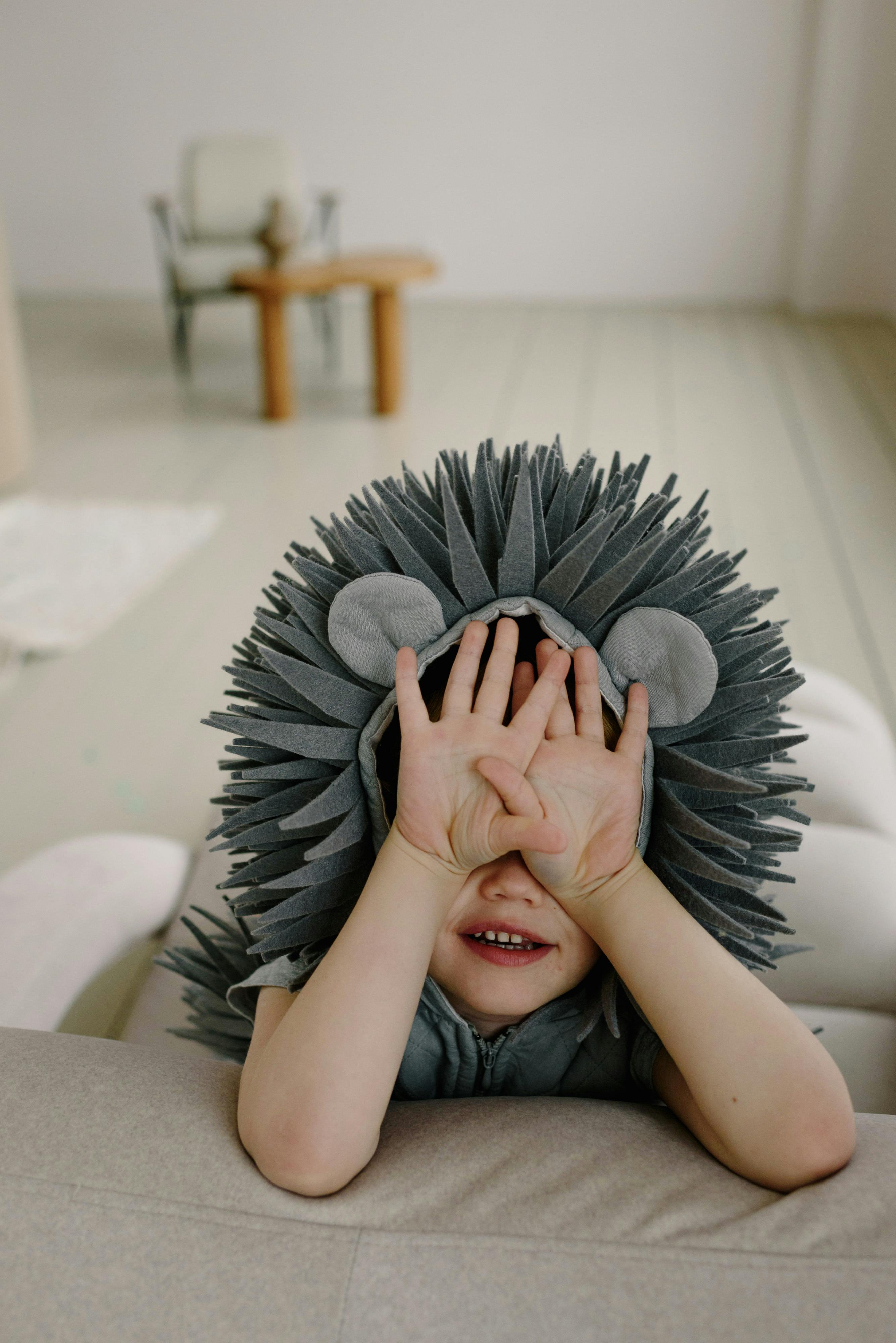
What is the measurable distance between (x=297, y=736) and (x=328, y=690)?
4 centimetres

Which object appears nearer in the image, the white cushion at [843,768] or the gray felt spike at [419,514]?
the gray felt spike at [419,514]

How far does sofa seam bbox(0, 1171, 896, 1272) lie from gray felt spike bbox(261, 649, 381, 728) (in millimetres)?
308

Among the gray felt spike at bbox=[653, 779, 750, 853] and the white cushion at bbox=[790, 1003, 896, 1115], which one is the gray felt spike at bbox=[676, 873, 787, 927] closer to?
the gray felt spike at bbox=[653, 779, 750, 853]

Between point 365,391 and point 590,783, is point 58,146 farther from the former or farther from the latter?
point 590,783

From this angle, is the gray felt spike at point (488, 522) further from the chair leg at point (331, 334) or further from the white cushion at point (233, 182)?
the white cushion at point (233, 182)

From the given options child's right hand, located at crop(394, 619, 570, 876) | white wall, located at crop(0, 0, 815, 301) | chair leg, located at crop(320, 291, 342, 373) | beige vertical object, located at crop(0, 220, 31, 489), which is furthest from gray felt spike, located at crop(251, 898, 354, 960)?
white wall, located at crop(0, 0, 815, 301)

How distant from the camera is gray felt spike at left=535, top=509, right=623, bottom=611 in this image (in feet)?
2.33

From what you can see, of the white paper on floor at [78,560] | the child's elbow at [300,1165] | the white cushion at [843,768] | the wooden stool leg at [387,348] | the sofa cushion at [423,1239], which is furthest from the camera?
the wooden stool leg at [387,348]

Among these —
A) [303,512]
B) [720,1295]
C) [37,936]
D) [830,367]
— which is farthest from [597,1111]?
[830,367]

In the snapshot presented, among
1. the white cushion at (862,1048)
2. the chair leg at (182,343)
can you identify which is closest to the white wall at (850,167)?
the chair leg at (182,343)

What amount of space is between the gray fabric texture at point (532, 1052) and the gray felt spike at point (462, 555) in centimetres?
28

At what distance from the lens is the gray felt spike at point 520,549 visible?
2.34 feet

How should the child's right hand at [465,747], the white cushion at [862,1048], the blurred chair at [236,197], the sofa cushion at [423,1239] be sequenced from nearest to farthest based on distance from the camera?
the sofa cushion at [423,1239]
the child's right hand at [465,747]
the white cushion at [862,1048]
the blurred chair at [236,197]

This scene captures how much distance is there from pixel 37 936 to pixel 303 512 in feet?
7.72
